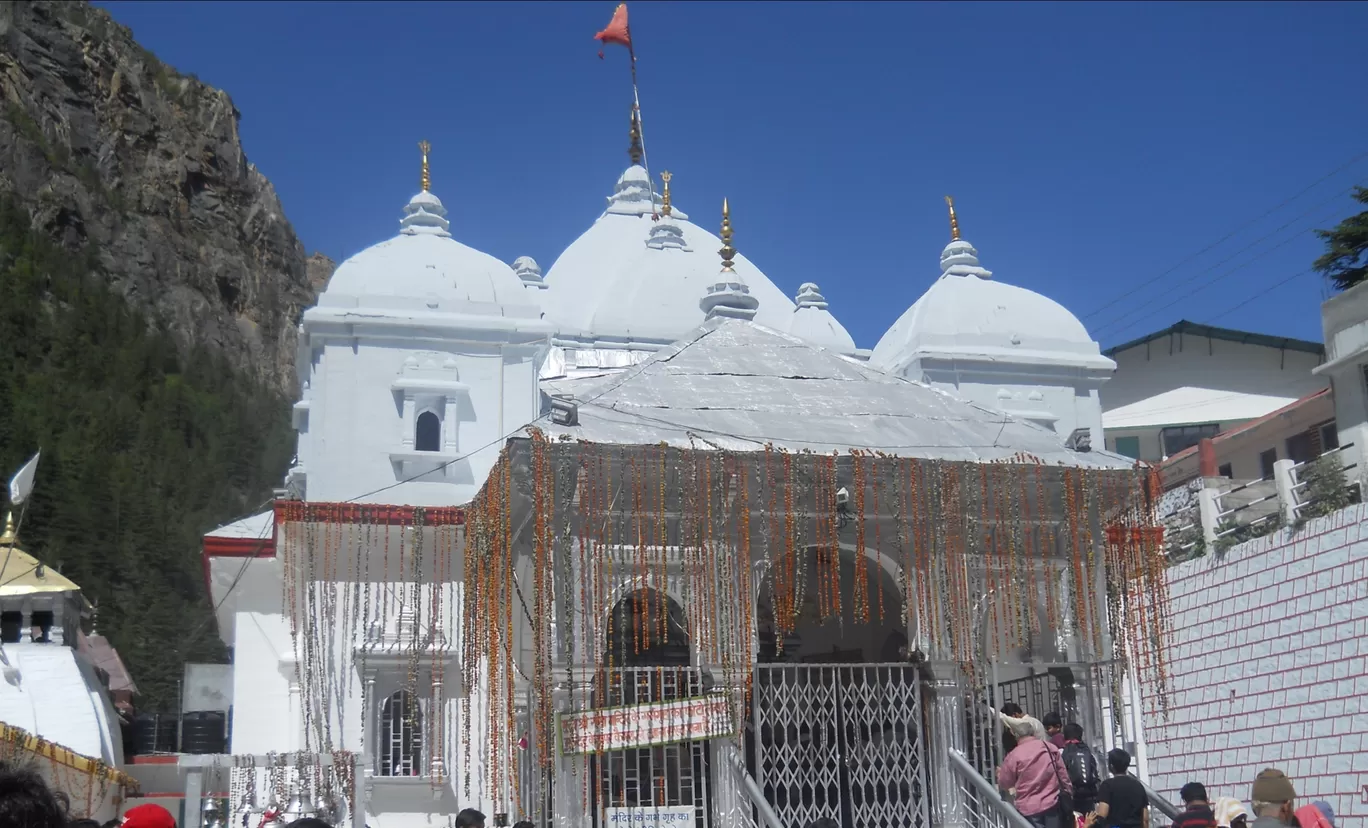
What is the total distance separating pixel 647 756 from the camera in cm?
1316

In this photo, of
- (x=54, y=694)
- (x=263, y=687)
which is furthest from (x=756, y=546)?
(x=54, y=694)

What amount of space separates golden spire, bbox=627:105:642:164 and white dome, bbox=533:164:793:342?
1.60 ft

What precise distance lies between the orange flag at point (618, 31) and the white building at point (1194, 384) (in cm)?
1359

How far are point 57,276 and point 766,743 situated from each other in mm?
41189

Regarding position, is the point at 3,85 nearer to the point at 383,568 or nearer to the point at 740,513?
the point at 383,568

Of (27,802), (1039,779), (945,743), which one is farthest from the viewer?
(945,743)

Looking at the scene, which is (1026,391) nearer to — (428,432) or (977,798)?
(428,432)

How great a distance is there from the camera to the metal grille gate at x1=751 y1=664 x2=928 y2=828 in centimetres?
1201

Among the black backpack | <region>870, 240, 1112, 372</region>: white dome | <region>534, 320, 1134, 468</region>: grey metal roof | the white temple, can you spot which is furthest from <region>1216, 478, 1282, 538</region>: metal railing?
the black backpack

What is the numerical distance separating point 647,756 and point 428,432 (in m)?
6.67

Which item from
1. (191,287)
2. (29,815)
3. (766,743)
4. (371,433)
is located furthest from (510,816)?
(191,287)

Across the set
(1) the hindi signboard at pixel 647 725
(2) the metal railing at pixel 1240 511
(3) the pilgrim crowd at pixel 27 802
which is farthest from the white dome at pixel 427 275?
(3) the pilgrim crowd at pixel 27 802

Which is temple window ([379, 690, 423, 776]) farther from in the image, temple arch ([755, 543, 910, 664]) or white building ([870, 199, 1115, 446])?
white building ([870, 199, 1115, 446])

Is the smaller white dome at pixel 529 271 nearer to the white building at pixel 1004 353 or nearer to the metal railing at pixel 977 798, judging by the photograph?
the white building at pixel 1004 353
